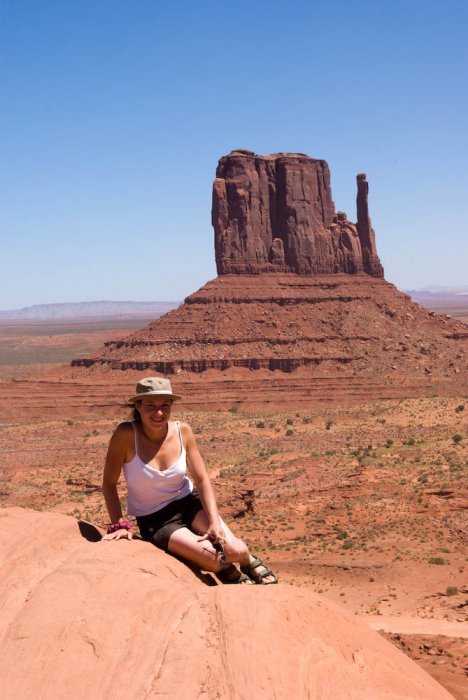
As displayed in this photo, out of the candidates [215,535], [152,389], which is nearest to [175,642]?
[215,535]

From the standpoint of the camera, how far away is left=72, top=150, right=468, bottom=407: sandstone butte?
236ft

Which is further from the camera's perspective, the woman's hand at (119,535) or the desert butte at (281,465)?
the woman's hand at (119,535)

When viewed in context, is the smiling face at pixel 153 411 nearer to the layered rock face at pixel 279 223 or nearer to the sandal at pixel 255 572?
the sandal at pixel 255 572

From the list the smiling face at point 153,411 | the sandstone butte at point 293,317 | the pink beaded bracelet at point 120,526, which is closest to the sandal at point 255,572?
the pink beaded bracelet at point 120,526

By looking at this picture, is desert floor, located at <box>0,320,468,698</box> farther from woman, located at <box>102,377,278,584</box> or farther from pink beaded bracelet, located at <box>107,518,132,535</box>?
pink beaded bracelet, located at <box>107,518,132,535</box>

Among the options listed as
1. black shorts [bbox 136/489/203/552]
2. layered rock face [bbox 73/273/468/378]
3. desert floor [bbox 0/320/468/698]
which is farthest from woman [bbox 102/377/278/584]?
layered rock face [bbox 73/273/468/378]

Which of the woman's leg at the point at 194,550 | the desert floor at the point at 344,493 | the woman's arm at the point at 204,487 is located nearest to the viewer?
the woman's leg at the point at 194,550

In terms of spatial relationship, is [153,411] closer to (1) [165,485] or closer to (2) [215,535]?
(1) [165,485]

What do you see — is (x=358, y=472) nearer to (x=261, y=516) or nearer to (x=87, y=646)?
(x=261, y=516)

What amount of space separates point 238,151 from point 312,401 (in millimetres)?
32513

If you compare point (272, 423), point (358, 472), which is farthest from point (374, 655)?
point (272, 423)

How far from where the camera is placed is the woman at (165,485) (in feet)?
19.5

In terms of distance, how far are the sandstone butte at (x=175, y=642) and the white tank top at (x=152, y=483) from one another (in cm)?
93

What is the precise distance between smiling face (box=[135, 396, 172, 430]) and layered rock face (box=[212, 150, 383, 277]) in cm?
7984
